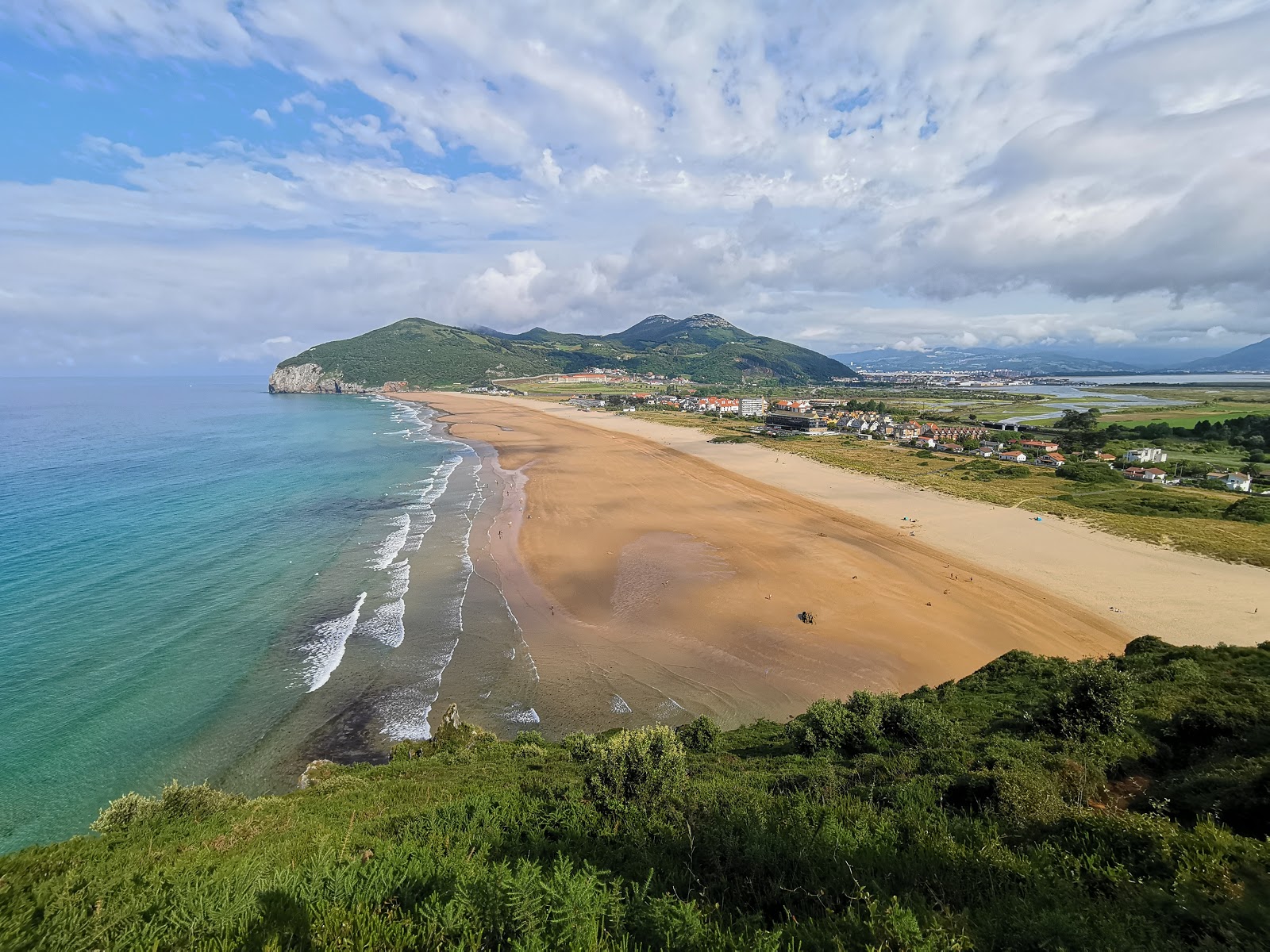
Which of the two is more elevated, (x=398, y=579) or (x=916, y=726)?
(x=916, y=726)

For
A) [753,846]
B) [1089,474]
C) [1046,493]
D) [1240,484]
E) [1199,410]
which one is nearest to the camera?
[753,846]

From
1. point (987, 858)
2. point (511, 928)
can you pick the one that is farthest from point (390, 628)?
point (987, 858)

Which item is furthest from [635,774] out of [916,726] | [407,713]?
[407,713]

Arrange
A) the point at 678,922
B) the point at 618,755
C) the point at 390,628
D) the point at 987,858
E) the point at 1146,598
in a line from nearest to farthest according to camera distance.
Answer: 1. the point at 678,922
2. the point at 987,858
3. the point at 618,755
4. the point at 390,628
5. the point at 1146,598

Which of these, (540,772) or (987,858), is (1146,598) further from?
(540,772)

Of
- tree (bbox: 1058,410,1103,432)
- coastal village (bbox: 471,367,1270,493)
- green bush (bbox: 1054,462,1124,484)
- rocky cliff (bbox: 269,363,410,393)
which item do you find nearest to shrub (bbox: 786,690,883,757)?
green bush (bbox: 1054,462,1124,484)

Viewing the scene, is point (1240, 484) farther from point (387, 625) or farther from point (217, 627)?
point (217, 627)
